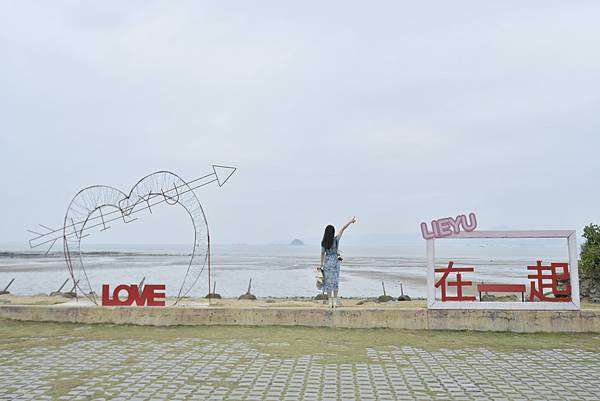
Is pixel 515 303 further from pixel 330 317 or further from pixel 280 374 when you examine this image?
pixel 280 374

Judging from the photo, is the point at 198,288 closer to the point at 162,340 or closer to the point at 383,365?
the point at 162,340

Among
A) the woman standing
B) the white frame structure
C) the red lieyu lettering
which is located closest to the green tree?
the white frame structure

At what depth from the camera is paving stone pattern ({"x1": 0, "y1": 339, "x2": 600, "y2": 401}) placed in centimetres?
550

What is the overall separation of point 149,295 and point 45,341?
2.15 meters

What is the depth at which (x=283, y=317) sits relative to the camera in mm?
9695

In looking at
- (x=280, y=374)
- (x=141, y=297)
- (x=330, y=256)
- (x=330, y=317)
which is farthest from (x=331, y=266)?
(x=280, y=374)

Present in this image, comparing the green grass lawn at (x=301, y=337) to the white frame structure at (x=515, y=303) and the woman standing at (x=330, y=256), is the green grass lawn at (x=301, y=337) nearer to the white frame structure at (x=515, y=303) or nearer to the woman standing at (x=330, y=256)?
the white frame structure at (x=515, y=303)

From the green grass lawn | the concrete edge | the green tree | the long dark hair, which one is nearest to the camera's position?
the green grass lawn

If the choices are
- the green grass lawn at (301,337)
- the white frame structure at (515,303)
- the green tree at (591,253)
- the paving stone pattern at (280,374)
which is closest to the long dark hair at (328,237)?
the green grass lawn at (301,337)

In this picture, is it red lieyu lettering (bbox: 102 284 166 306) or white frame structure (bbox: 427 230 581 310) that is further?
red lieyu lettering (bbox: 102 284 166 306)

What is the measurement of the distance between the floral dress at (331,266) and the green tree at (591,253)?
10811 millimetres

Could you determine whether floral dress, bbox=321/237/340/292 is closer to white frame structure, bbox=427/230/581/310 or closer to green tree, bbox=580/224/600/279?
white frame structure, bbox=427/230/581/310

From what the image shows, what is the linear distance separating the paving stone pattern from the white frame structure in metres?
1.65

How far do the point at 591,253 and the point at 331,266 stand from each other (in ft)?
36.0
